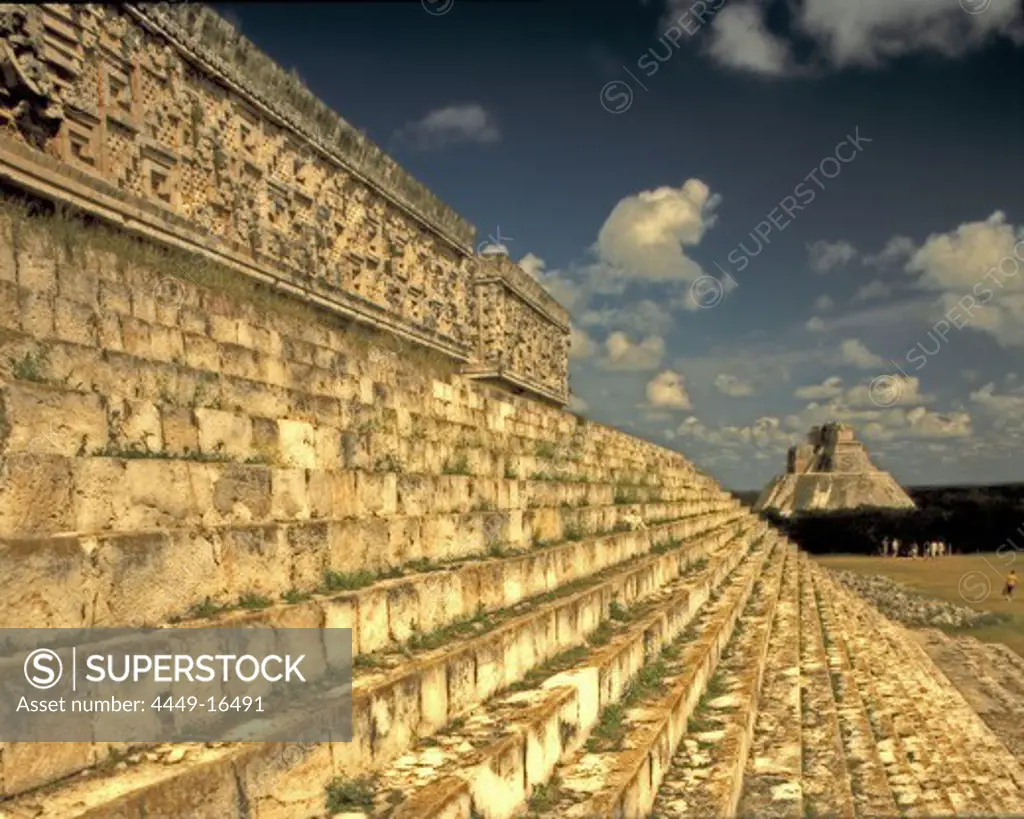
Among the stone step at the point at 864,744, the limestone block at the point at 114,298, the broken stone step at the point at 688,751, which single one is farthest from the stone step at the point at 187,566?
the stone step at the point at 864,744

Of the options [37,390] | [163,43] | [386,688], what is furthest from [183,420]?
[163,43]

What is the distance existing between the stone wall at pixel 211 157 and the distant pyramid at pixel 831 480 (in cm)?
5302

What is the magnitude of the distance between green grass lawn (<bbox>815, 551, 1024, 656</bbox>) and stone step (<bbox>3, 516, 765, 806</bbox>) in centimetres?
2215

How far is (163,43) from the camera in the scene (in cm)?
918

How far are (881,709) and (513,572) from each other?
5.15m

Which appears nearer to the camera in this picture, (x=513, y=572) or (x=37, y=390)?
(x=37, y=390)

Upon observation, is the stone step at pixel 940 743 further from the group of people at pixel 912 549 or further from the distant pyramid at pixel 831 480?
the distant pyramid at pixel 831 480

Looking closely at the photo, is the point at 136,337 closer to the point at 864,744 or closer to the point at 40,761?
the point at 40,761

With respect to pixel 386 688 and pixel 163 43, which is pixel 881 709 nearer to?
pixel 386 688

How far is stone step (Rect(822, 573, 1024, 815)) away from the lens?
6.42 meters

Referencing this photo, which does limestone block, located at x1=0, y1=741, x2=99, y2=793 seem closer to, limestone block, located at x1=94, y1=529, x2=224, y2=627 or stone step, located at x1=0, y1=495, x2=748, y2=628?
stone step, located at x1=0, y1=495, x2=748, y2=628

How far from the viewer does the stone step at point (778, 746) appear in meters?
4.24

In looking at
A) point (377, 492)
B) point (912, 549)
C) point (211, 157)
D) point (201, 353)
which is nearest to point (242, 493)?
point (377, 492)

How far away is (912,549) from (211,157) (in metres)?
52.9
